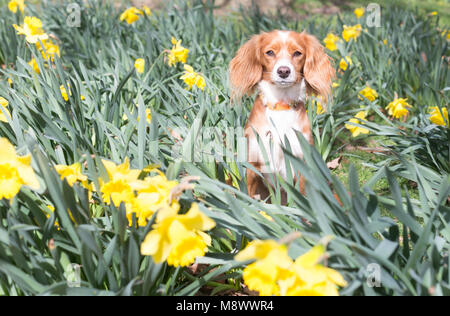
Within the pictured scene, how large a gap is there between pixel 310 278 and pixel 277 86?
1747 millimetres

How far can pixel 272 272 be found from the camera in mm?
1048

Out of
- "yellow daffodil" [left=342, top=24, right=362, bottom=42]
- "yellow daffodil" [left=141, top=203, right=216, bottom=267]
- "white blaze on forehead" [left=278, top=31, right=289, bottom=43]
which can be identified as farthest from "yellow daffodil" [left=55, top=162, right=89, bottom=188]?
"yellow daffodil" [left=342, top=24, right=362, bottom=42]

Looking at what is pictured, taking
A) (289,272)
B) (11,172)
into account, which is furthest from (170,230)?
(11,172)

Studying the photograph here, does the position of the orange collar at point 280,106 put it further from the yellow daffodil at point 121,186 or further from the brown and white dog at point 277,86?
the yellow daffodil at point 121,186

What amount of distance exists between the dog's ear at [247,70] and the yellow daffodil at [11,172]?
1721 mm

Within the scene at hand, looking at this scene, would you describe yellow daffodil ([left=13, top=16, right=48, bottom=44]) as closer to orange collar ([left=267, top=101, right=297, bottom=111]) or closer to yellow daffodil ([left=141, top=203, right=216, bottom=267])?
orange collar ([left=267, top=101, right=297, bottom=111])

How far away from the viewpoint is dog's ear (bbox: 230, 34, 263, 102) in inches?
110

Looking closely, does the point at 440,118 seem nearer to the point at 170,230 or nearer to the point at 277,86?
the point at 277,86

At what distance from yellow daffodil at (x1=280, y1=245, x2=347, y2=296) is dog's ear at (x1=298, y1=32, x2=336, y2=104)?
1.77 m

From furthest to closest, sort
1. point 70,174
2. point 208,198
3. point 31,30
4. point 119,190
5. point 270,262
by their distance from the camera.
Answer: point 31,30 < point 208,198 < point 70,174 < point 119,190 < point 270,262

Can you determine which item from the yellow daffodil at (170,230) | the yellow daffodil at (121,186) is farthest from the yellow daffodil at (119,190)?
the yellow daffodil at (170,230)

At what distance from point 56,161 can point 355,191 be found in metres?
1.37

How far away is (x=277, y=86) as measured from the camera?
105 inches
